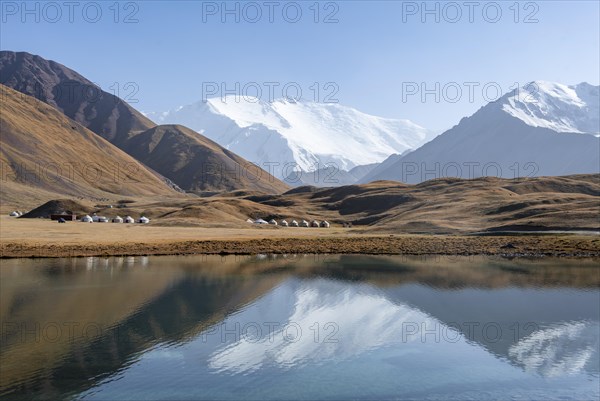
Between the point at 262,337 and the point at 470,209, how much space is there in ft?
396

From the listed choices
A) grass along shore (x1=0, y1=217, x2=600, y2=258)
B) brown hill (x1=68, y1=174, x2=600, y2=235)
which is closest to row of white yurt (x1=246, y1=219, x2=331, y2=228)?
brown hill (x1=68, y1=174, x2=600, y2=235)

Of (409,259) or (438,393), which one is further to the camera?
(409,259)

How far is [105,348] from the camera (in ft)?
108

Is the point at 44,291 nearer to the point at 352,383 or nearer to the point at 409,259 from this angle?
the point at 352,383

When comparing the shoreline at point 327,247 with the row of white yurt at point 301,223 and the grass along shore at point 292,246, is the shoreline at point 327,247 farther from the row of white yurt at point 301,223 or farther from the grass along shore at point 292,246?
the row of white yurt at point 301,223

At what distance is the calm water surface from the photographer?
27.6 metres

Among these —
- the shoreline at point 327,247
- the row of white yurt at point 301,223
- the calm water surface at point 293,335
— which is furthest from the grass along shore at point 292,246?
the row of white yurt at point 301,223

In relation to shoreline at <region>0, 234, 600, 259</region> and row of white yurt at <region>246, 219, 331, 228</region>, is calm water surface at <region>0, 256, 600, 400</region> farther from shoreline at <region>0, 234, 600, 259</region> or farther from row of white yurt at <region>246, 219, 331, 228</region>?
row of white yurt at <region>246, 219, 331, 228</region>

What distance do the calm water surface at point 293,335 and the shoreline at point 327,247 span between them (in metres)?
15.3

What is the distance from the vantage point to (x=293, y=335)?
37719 millimetres

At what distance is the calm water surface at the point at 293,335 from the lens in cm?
2762

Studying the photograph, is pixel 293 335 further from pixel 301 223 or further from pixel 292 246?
pixel 301 223

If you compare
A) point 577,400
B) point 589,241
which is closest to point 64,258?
point 577,400

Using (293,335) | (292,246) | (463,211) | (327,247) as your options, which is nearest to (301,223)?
(463,211)
